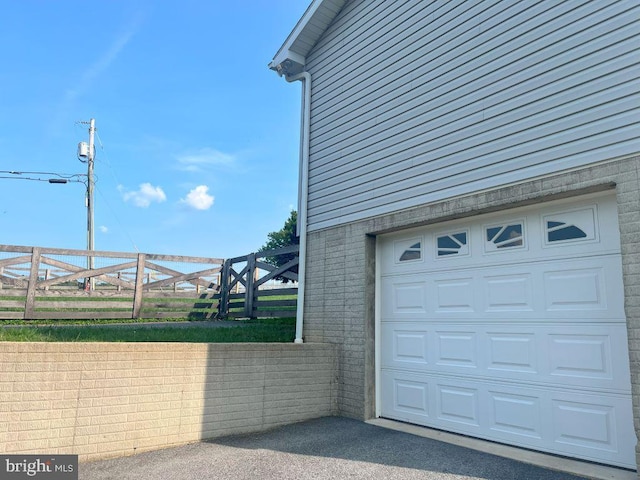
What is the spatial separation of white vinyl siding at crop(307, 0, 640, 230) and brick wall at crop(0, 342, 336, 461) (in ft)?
8.00

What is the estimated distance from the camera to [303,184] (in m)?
6.98

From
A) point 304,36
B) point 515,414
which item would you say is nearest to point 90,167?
point 304,36

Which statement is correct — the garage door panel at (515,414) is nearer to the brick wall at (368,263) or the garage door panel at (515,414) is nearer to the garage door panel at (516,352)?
the garage door panel at (516,352)

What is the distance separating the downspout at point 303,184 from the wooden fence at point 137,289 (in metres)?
0.94

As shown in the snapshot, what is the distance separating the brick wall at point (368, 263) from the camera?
133 inches

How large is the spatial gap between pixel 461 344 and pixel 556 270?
1.31 m

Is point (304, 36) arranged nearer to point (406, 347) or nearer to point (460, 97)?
point (460, 97)

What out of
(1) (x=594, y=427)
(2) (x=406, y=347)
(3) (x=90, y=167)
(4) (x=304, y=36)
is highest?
(3) (x=90, y=167)

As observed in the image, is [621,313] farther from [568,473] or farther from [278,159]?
[278,159]

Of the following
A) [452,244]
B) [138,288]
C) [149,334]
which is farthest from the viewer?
[138,288]

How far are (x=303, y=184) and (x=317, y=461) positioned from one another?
14.0ft

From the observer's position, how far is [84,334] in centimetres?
555

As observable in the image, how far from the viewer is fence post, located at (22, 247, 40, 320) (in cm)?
762

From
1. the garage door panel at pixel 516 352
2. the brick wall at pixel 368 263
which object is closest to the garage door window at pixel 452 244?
the brick wall at pixel 368 263
